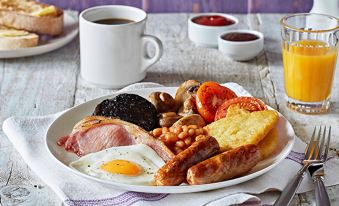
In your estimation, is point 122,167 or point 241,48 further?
point 241,48

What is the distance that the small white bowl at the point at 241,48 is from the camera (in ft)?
9.92

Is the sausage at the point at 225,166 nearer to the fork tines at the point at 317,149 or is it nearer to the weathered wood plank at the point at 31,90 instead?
the fork tines at the point at 317,149

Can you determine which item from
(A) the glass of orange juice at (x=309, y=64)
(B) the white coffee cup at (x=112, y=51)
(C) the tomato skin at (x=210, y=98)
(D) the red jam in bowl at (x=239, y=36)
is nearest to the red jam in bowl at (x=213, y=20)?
(D) the red jam in bowl at (x=239, y=36)

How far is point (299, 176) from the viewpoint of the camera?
6.51 feet

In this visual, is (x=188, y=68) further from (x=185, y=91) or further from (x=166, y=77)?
(x=185, y=91)

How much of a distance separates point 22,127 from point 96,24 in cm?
55

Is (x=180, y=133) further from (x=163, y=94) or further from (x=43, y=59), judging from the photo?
(x=43, y=59)

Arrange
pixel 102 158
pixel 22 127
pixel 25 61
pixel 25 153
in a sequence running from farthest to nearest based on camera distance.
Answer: pixel 25 61 < pixel 22 127 < pixel 25 153 < pixel 102 158

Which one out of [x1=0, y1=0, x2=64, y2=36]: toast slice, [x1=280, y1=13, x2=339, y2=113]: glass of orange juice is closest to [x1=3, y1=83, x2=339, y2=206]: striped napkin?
[x1=280, y1=13, x2=339, y2=113]: glass of orange juice

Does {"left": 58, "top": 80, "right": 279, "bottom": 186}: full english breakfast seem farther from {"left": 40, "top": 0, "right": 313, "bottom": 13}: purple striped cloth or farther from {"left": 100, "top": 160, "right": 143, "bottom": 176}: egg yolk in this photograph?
{"left": 40, "top": 0, "right": 313, "bottom": 13}: purple striped cloth

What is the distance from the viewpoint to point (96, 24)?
270 centimetres

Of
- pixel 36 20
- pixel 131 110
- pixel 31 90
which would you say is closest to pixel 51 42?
pixel 36 20

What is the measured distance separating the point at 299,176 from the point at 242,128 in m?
0.21

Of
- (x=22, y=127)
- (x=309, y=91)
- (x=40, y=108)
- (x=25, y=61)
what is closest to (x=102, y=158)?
(x=22, y=127)
